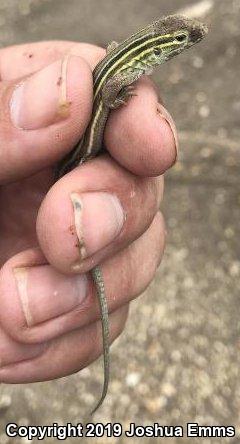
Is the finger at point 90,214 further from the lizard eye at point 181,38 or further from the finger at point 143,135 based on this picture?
the lizard eye at point 181,38

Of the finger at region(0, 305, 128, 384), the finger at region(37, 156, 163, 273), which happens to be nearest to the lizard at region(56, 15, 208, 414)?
the finger at region(37, 156, 163, 273)

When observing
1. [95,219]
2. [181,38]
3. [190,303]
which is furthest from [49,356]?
[190,303]

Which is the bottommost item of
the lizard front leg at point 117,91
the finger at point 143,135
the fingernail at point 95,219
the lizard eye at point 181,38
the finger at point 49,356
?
the finger at point 49,356

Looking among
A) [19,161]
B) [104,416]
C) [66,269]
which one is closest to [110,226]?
[66,269]

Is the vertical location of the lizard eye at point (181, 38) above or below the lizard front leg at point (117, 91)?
above

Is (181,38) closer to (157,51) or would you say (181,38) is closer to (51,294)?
(157,51)

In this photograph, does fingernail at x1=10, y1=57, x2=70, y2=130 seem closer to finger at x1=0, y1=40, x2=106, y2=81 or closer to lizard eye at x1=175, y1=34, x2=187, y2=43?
lizard eye at x1=175, y1=34, x2=187, y2=43

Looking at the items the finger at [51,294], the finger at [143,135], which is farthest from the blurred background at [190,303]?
the finger at [143,135]
